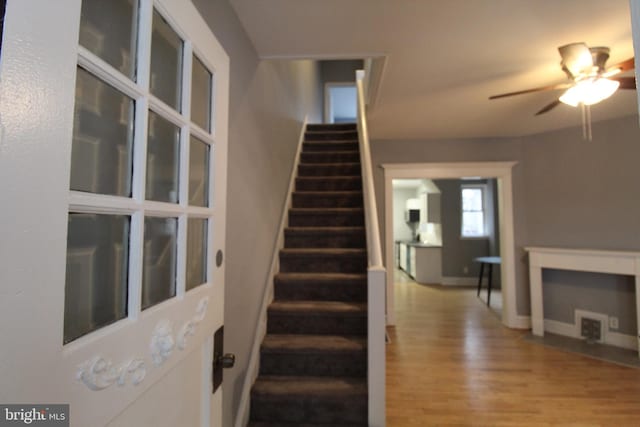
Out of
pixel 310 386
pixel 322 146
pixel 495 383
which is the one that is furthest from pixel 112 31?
pixel 322 146

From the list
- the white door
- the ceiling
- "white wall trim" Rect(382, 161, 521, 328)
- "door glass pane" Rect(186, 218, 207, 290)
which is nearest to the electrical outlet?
"white wall trim" Rect(382, 161, 521, 328)

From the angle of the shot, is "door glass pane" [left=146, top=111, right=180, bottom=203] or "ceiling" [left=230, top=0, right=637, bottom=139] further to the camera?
"ceiling" [left=230, top=0, right=637, bottom=139]

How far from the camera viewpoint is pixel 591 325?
3275 mm

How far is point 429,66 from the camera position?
215cm

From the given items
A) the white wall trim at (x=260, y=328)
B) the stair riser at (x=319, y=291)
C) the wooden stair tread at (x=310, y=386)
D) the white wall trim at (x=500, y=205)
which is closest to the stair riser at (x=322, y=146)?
the white wall trim at (x=500, y=205)

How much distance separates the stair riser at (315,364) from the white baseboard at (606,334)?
298 cm

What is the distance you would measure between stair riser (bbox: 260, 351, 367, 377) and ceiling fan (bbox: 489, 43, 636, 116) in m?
2.14

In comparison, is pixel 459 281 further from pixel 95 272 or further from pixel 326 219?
pixel 95 272

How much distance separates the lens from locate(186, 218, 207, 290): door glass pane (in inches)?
34.6

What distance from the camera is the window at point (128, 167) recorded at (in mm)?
555

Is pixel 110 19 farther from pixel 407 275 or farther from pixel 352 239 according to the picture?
pixel 407 275

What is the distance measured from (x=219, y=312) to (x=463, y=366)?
261cm

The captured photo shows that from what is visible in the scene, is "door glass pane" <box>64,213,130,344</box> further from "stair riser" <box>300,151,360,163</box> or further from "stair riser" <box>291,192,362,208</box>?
"stair riser" <box>300,151,360,163</box>

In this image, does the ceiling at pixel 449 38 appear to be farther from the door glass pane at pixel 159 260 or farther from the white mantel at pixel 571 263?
the white mantel at pixel 571 263
